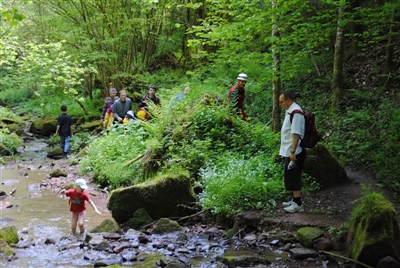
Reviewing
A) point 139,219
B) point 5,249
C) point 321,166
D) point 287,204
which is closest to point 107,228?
point 139,219

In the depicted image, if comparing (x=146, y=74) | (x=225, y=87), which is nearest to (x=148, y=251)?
(x=225, y=87)

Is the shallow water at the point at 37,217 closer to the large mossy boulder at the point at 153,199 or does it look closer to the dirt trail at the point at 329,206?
the large mossy boulder at the point at 153,199

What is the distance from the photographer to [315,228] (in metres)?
6.49

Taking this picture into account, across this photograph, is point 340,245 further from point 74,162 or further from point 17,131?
point 17,131

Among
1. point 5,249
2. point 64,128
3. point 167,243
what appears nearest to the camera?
point 5,249

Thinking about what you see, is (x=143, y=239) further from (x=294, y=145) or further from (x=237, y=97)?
(x=237, y=97)

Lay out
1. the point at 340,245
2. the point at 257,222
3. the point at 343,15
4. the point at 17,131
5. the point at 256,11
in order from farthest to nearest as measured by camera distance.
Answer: the point at 17,131 → the point at 256,11 → the point at 343,15 → the point at 257,222 → the point at 340,245

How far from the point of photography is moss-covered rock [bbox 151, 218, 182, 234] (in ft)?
25.2

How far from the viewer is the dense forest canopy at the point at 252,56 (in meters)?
9.70

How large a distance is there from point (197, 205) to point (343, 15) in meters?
5.37

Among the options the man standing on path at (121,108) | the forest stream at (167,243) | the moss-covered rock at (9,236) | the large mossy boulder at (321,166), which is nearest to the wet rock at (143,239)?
the forest stream at (167,243)

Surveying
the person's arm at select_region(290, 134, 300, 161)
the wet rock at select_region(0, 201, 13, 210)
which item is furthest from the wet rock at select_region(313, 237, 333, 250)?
the wet rock at select_region(0, 201, 13, 210)

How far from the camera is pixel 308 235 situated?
6340 mm

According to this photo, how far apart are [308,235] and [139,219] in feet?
11.5
